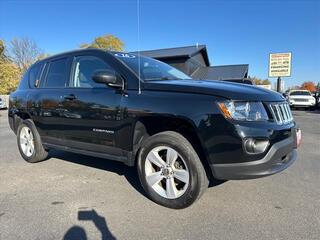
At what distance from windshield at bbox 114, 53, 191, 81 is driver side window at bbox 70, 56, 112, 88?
284 millimetres

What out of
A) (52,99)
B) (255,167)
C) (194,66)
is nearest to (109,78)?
(52,99)

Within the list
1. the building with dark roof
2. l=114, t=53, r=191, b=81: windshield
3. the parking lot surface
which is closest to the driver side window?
l=114, t=53, r=191, b=81: windshield

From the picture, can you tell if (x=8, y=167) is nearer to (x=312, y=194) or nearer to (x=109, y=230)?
(x=109, y=230)

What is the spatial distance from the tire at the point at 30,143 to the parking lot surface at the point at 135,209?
399mm

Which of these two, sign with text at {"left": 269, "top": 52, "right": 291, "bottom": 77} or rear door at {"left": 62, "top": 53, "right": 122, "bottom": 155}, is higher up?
sign with text at {"left": 269, "top": 52, "right": 291, "bottom": 77}

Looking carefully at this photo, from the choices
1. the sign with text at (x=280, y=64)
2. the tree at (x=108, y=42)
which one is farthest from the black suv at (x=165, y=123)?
the tree at (x=108, y=42)

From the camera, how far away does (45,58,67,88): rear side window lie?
506 cm

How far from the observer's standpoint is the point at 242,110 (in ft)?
11.2

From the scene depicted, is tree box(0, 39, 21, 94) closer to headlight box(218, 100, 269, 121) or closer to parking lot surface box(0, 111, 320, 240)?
parking lot surface box(0, 111, 320, 240)

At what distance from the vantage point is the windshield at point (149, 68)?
433 cm

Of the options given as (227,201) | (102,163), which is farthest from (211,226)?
(102,163)

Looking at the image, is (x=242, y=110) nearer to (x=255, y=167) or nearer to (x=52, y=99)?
(x=255, y=167)

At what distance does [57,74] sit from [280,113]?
3.38 meters

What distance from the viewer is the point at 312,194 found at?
13.7 ft
